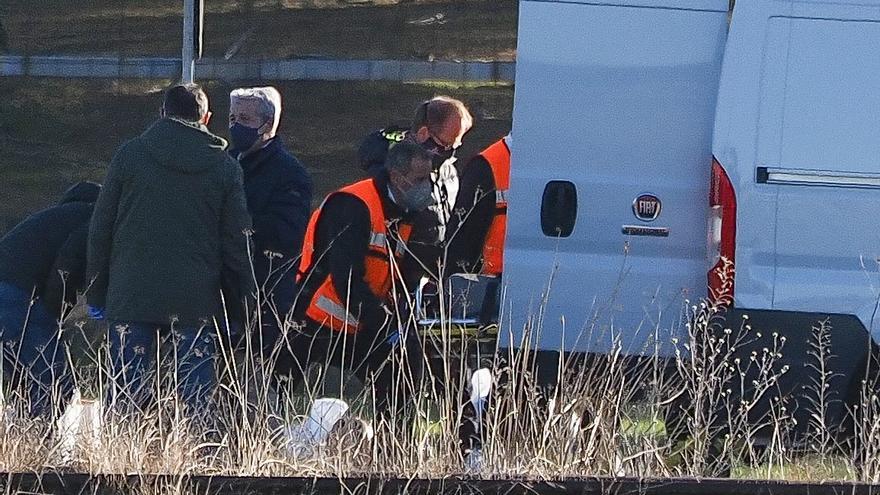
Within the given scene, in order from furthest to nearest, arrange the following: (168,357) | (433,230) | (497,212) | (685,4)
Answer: (497,212) < (433,230) < (168,357) < (685,4)

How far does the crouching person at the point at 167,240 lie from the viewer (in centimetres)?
543

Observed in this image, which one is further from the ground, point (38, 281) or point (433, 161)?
point (433, 161)

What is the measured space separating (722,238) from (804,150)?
41 centimetres

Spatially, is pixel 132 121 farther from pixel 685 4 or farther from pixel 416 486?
pixel 416 486

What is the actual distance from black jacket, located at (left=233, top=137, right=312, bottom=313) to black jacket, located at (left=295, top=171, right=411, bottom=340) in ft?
0.38

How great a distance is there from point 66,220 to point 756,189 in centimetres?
255

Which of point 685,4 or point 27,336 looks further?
point 27,336

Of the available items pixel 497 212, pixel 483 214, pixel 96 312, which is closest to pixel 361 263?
pixel 483 214

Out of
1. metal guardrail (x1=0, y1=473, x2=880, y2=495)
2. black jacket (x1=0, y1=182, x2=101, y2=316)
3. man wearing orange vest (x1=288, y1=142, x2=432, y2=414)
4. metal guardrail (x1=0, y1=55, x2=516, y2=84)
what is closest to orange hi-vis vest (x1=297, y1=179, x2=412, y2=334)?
man wearing orange vest (x1=288, y1=142, x2=432, y2=414)

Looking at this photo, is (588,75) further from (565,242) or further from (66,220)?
(66,220)

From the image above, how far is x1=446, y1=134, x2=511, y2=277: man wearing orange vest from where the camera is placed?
19.8 feet

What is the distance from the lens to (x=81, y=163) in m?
18.9

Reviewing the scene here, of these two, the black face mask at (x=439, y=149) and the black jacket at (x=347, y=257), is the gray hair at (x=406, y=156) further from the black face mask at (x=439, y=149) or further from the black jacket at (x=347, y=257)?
the black face mask at (x=439, y=149)

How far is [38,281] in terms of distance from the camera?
5.62 meters
